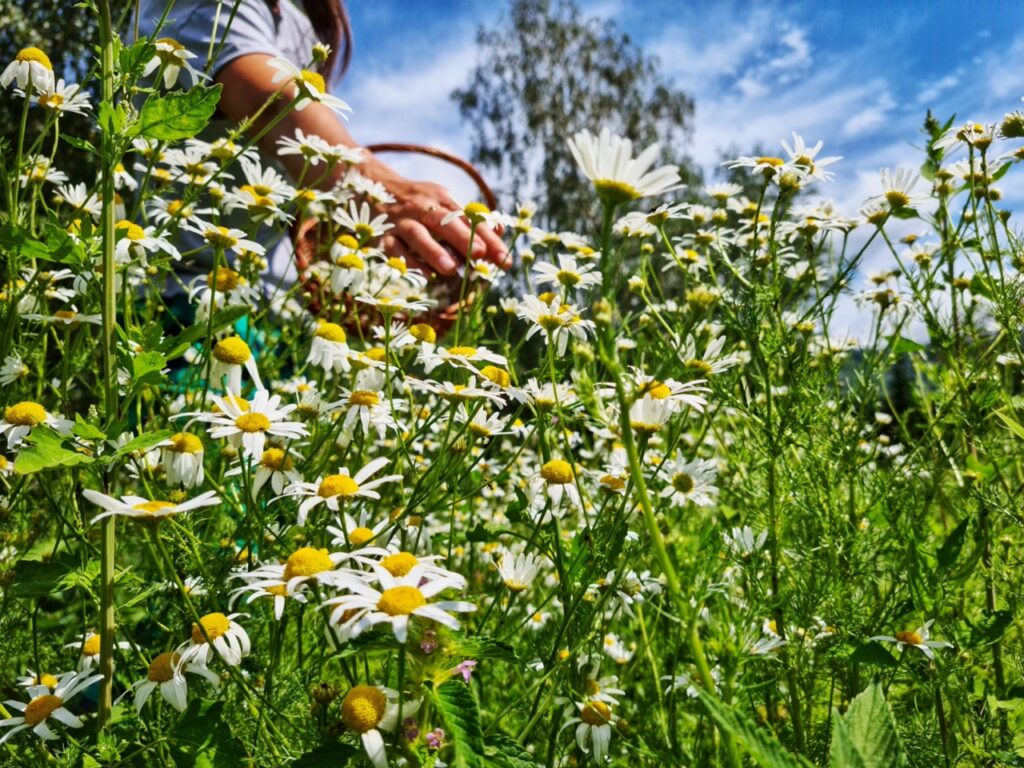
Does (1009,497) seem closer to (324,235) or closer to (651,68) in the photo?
(324,235)

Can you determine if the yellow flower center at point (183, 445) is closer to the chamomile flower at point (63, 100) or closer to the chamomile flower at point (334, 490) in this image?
the chamomile flower at point (334, 490)

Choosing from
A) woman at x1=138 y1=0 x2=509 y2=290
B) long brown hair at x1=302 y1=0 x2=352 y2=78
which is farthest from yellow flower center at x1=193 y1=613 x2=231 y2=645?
long brown hair at x1=302 y1=0 x2=352 y2=78

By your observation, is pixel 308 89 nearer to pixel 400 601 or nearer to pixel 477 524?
pixel 477 524

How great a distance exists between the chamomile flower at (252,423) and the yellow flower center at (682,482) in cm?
47

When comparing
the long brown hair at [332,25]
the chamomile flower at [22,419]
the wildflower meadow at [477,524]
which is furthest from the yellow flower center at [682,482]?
the long brown hair at [332,25]

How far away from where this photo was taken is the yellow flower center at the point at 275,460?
84 centimetres

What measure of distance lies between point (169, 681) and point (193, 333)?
0.30m

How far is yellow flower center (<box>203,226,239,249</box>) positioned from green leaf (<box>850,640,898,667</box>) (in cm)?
83

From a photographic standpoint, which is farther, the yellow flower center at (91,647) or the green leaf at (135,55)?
the yellow flower center at (91,647)

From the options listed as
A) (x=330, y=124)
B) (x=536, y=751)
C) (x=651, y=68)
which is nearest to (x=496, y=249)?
(x=330, y=124)

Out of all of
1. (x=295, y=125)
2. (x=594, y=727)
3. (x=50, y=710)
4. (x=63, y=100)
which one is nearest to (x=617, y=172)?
(x=594, y=727)

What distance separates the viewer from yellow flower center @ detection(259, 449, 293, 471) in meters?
Result: 0.84

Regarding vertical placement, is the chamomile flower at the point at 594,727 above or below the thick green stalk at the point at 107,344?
below

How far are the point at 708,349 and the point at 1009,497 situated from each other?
458 millimetres
